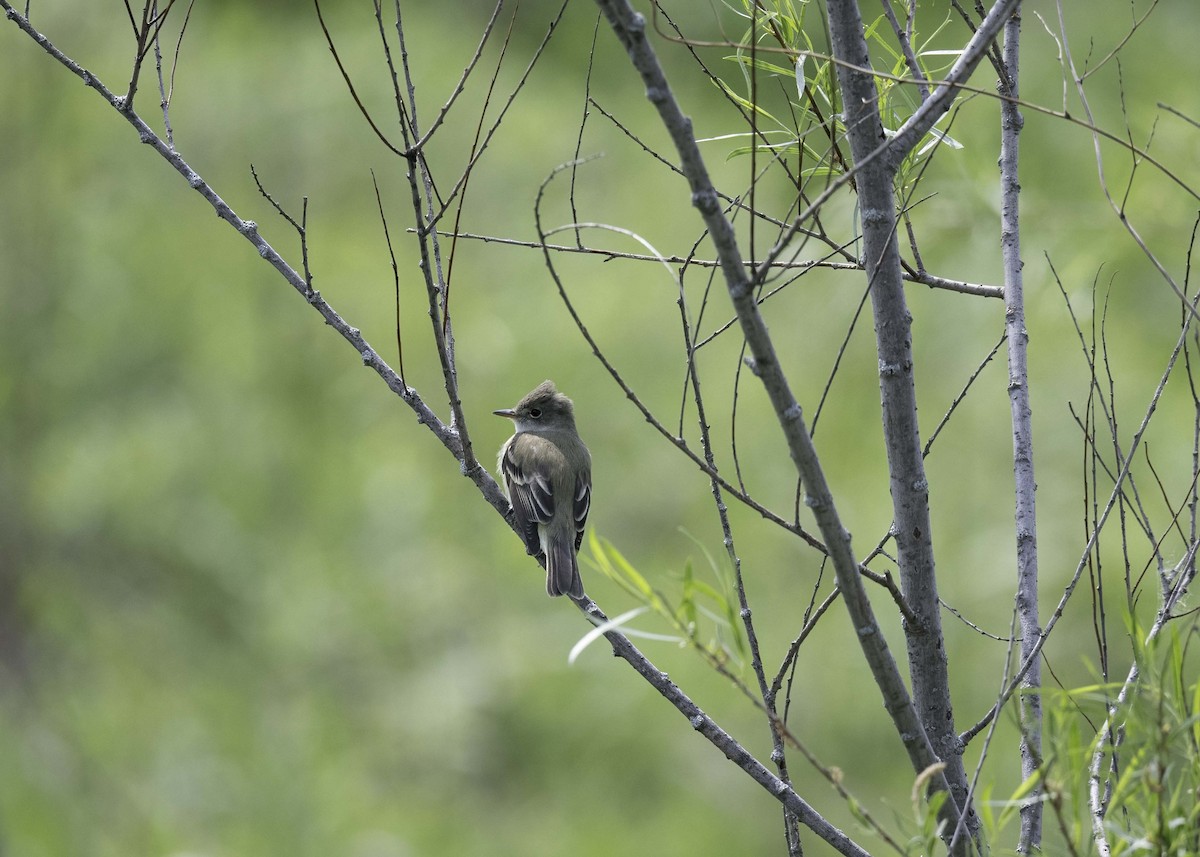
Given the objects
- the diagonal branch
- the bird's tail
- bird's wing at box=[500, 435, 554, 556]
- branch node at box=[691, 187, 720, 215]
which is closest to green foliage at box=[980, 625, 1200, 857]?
the diagonal branch

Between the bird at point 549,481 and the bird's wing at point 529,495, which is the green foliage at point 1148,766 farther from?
the bird's wing at point 529,495

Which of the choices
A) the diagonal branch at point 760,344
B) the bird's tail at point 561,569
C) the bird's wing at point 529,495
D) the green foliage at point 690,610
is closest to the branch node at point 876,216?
the diagonal branch at point 760,344

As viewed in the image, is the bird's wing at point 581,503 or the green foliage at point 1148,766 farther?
the bird's wing at point 581,503

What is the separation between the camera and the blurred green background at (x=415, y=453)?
562 centimetres

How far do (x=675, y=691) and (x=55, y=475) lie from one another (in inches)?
241

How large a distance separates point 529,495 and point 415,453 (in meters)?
3.12

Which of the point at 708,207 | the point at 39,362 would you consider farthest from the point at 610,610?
the point at 708,207

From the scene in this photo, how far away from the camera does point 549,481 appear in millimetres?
3934

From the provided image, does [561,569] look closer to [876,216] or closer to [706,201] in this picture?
[876,216]

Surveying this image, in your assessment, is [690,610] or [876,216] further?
[876,216]

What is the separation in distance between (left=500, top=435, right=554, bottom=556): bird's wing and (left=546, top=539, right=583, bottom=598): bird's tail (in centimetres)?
5

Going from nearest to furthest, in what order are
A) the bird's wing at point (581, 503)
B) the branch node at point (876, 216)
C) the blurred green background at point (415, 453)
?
the branch node at point (876, 216), the bird's wing at point (581, 503), the blurred green background at point (415, 453)

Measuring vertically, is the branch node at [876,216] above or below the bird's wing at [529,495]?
below

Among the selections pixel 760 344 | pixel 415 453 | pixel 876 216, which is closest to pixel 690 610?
pixel 760 344
